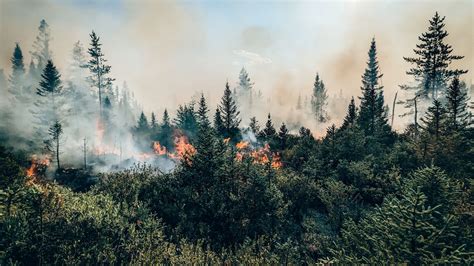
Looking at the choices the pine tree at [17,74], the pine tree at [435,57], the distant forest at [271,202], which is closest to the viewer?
the distant forest at [271,202]

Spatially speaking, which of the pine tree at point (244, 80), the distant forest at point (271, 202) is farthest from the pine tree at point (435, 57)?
the pine tree at point (244, 80)

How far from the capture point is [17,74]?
262 ft

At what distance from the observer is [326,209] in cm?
2338

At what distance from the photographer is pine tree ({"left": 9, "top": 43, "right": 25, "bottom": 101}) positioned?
7558 cm

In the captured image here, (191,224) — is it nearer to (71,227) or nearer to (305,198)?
(71,227)

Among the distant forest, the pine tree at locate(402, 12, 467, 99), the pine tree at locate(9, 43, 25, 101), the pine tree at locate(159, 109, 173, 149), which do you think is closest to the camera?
the distant forest

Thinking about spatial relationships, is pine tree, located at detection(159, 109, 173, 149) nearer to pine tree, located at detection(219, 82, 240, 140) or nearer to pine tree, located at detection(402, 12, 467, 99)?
pine tree, located at detection(219, 82, 240, 140)

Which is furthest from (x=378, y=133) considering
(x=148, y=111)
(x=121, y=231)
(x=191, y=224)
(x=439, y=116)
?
(x=148, y=111)

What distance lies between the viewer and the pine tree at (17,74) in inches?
2976

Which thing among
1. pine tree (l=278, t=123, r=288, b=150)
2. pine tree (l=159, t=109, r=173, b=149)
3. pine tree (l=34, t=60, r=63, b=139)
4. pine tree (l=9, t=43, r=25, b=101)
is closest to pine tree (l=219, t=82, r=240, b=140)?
pine tree (l=159, t=109, r=173, b=149)

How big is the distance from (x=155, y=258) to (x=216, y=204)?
26.9ft

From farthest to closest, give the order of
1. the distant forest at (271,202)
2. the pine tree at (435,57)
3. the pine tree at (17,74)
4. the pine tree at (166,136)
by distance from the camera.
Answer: the pine tree at (17,74)
the pine tree at (166,136)
the pine tree at (435,57)
the distant forest at (271,202)

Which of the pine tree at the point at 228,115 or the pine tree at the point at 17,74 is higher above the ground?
the pine tree at the point at 17,74

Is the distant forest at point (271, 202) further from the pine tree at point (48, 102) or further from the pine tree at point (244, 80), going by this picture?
the pine tree at point (244, 80)
